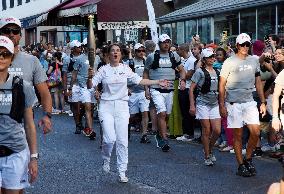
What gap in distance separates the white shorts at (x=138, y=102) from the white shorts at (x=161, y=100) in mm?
1422

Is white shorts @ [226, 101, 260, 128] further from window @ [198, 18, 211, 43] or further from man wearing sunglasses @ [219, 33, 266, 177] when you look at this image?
window @ [198, 18, 211, 43]

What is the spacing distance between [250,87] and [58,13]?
14840 mm

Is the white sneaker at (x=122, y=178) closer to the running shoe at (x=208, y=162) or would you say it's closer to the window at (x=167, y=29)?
the running shoe at (x=208, y=162)

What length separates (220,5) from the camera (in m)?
20.0

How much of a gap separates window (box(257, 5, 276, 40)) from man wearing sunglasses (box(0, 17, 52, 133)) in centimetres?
1183

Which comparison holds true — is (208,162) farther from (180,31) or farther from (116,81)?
(180,31)

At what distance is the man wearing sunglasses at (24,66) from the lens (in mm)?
6069

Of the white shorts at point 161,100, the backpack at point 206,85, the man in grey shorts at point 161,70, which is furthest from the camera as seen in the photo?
the white shorts at point 161,100

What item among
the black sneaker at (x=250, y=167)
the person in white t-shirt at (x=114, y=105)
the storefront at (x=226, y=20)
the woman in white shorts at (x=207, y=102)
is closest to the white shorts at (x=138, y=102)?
the woman in white shorts at (x=207, y=102)

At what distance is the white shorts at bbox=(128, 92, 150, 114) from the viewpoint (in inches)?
537

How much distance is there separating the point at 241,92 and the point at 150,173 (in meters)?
1.69

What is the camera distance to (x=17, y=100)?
521cm

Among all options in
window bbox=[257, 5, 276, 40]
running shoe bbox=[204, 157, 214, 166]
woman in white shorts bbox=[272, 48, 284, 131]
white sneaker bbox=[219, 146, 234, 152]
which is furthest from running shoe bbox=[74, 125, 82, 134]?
woman in white shorts bbox=[272, 48, 284, 131]

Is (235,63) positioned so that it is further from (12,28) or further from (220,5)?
(220,5)
